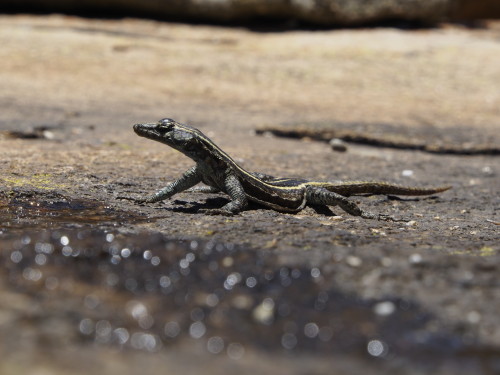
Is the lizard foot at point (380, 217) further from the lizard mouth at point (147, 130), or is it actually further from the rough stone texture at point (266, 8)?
the rough stone texture at point (266, 8)

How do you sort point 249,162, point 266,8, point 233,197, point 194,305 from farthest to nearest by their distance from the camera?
1. point 266,8
2. point 249,162
3. point 233,197
4. point 194,305

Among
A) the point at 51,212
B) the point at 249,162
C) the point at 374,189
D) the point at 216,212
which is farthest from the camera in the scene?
the point at 249,162

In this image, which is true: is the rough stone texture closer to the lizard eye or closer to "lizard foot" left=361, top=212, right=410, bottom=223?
"lizard foot" left=361, top=212, right=410, bottom=223

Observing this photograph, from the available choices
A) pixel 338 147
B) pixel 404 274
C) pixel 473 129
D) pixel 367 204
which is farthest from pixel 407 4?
pixel 404 274

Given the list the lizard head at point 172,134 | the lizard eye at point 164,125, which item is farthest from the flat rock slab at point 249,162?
the lizard eye at point 164,125

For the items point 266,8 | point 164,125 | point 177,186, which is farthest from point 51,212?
point 266,8

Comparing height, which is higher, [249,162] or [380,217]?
[380,217]

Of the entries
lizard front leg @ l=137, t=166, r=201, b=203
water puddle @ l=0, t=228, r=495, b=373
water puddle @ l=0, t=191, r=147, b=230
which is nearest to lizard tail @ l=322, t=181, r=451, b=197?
lizard front leg @ l=137, t=166, r=201, b=203

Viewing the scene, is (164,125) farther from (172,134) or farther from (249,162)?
(249,162)
